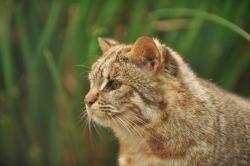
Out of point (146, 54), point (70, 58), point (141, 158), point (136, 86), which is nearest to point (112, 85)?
point (136, 86)

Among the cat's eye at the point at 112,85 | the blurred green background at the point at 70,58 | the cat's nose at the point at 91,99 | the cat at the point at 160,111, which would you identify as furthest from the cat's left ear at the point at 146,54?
the blurred green background at the point at 70,58

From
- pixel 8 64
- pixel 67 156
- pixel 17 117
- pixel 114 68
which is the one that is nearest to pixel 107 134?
pixel 67 156

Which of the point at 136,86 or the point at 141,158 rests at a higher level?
the point at 136,86

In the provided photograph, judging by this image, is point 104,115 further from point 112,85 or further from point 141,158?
point 141,158

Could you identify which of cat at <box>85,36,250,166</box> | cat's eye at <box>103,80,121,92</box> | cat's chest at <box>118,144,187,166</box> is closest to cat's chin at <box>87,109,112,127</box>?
cat at <box>85,36,250,166</box>

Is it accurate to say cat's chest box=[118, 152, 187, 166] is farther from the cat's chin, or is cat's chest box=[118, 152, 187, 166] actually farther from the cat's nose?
the cat's nose

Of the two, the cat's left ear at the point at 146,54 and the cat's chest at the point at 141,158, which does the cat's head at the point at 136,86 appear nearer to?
the cat's left ear at the point at 146,54
